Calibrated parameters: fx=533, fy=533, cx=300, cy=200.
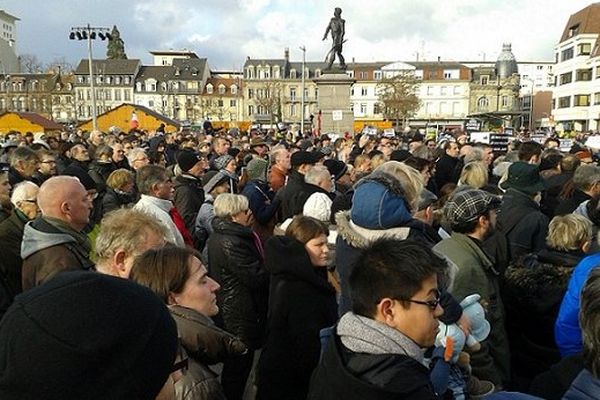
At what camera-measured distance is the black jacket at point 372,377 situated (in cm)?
184

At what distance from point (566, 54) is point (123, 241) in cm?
8580

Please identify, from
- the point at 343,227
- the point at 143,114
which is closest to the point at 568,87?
the point at 143,114

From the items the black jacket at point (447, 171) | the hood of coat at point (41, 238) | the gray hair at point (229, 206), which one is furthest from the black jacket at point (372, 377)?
the black jacket at point (447, 171)

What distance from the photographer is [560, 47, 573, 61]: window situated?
245 ft

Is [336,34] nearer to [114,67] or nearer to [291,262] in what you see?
[291,262]

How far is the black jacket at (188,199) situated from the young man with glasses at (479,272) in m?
3.80

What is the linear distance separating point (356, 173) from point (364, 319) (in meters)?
6.50

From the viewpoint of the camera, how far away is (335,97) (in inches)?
858

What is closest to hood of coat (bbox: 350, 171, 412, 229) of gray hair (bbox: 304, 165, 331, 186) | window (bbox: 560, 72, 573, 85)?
gray hair (bbox: 304, 165, 331, 186)

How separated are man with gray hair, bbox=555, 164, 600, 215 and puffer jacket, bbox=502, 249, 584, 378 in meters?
2.14

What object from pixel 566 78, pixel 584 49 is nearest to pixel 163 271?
pixel 584 49

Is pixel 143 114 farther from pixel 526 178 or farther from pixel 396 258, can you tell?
pixel 396 258

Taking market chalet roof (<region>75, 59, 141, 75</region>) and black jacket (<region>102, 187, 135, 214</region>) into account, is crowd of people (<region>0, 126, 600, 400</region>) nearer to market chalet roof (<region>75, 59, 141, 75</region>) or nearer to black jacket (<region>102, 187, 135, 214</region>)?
black jacket (<region>102, 187, 135, 214</region>)

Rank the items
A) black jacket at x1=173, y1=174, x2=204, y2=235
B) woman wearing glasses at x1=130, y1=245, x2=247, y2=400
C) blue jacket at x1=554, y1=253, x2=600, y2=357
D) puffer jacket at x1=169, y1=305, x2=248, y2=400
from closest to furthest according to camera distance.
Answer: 1. puffer jacket at x1=169, y1=305, x2=248, y2=400
2. woman wearing glasses at x1=130, y1=245, x2=247, y2=400
3. blue jacket at x1=554, y1=253, x2=600, y2=357
4. black jacket at x1=173, y1=174, x2=204, y2=235
